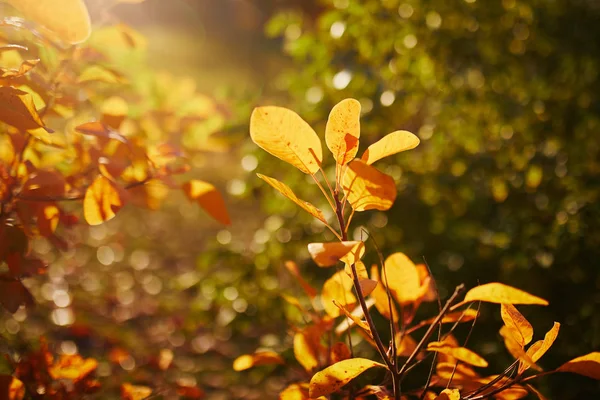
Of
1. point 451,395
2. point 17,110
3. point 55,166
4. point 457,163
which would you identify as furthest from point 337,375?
point 457,163

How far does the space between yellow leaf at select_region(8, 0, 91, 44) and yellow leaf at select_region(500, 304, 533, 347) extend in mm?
709

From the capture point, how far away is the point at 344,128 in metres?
0.59

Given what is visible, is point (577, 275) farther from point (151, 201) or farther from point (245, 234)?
point (245, 234)

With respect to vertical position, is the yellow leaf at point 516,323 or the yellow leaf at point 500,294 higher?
the yellow leaf at point 500,294

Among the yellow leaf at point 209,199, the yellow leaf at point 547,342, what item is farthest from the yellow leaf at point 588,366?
the yellow leaf at point 209,199

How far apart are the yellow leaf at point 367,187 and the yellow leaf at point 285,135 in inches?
2.0

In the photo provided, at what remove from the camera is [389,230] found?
1.67 meters

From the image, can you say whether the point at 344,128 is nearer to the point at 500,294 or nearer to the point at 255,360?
the point at 500,294

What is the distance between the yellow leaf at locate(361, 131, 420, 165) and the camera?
0.59 m

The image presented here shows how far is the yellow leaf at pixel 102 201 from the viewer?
75cm

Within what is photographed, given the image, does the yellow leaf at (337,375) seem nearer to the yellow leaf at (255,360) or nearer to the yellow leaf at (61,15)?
the yellow leaf at (255,360)

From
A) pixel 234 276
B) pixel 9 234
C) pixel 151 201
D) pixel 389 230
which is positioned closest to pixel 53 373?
pixel 9 234

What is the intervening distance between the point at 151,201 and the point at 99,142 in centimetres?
22

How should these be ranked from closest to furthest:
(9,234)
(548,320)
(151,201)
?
(9,234)
(151,201)
(548,320)
